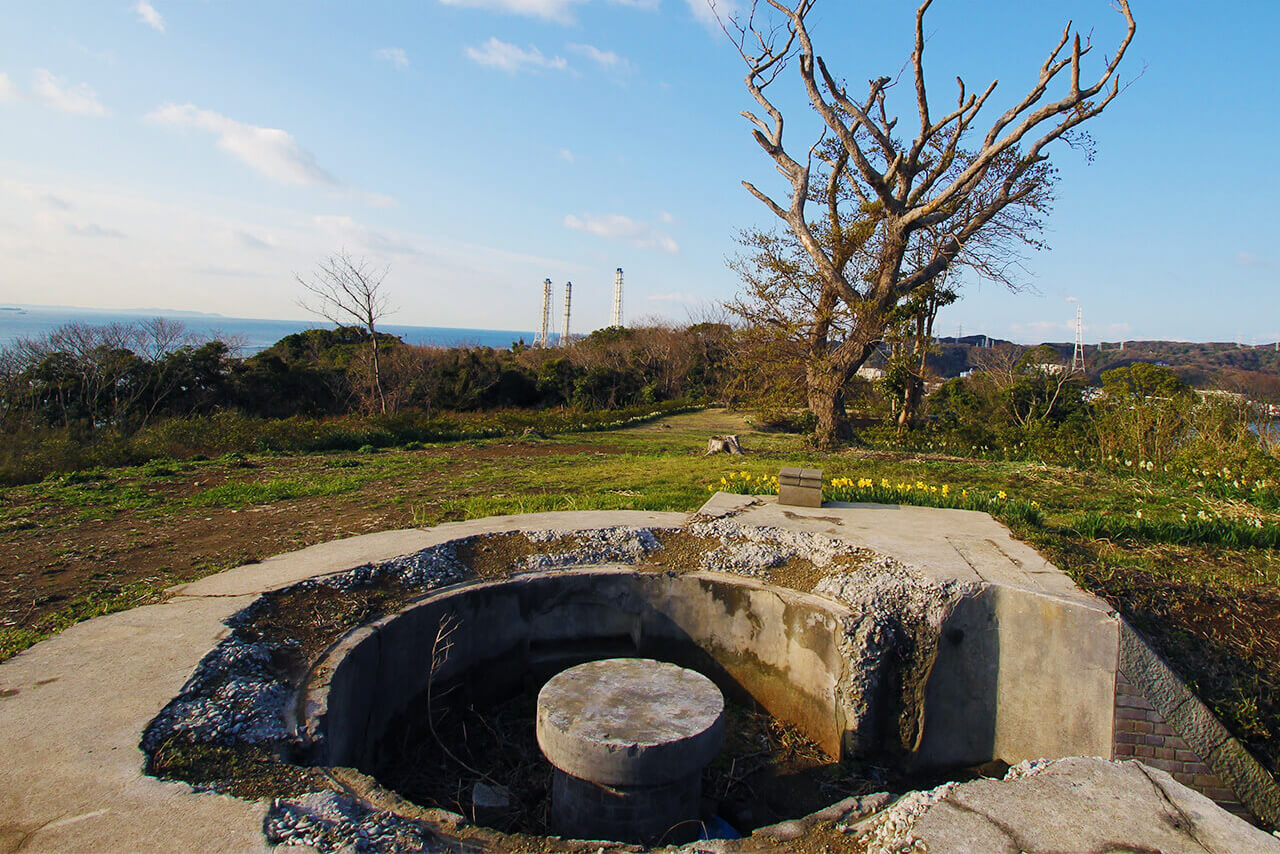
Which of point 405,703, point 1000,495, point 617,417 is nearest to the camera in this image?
point 405,703

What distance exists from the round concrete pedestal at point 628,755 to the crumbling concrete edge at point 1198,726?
7.60ft

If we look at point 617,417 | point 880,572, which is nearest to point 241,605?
point 880,572

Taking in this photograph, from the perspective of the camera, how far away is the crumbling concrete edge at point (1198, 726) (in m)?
3.49

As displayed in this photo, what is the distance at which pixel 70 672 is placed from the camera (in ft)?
11.6

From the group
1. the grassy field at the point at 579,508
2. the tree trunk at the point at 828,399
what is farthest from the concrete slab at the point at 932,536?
the tree trunk at the point at 828,399

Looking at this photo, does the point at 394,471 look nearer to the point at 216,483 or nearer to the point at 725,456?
the point at 216,483

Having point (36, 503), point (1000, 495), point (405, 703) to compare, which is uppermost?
point (1000, 495)

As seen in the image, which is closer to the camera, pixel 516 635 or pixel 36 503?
pixel 516 635

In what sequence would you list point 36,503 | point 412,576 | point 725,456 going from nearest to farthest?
1. point 412,576
2. point 36,503
3. point 725,456

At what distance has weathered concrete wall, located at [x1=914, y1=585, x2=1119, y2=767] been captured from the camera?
4016mm

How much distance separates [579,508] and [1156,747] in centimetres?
479

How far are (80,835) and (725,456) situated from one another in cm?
977

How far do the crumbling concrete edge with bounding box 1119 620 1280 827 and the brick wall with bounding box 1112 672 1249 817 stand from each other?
3cm

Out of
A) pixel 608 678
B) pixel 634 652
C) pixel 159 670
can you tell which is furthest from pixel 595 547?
pixel 159 670
